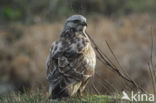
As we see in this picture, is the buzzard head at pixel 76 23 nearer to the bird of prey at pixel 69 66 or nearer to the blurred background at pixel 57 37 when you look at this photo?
the bird of prey at pixel 69 66

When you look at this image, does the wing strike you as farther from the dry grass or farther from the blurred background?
the dry grass

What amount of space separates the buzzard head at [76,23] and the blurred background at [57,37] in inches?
206

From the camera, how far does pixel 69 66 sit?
693cm

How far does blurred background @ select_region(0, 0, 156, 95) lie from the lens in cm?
1717

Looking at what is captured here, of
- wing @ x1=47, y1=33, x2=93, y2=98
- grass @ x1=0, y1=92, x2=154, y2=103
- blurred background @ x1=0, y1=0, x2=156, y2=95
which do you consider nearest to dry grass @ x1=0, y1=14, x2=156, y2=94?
blurred background @ x1=0, y1=0, x2=156, y2=95

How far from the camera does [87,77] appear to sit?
709 centimetres

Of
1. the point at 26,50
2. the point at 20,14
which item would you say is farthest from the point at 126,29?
the point at 20,14

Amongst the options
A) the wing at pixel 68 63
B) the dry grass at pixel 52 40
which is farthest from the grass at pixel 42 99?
the dry grass at pixel 52 40

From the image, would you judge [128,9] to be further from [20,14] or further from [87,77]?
[87,77]

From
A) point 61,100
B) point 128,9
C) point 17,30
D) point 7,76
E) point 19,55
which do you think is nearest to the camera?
point 61,100

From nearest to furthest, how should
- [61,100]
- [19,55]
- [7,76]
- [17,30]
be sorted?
[61,100]
[7,76]
[19,55]
[17,30]

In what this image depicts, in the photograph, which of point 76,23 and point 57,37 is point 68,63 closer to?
point 76,23

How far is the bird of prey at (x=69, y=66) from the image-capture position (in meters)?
6.88

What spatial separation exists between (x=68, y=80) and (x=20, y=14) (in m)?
24.0
